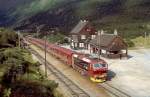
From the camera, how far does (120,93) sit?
164ft

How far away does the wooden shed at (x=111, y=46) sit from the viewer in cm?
8631

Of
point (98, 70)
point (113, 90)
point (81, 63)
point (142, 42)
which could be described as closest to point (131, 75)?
point (81, 63)

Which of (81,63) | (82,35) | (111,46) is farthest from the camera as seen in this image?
(82,35)

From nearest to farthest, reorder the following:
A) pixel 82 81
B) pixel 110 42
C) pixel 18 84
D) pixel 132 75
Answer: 1. pixel 18 84
2. pixel 82 81
3. pixel 132 75
4. pixel 110 42

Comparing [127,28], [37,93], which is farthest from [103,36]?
[127,28]

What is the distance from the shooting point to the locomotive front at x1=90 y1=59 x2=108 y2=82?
55.7m

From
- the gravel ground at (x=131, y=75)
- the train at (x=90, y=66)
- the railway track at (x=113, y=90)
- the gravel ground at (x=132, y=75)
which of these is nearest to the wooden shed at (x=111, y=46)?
the gravel ground at (x=131, y=75)

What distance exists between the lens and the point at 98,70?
55.7m

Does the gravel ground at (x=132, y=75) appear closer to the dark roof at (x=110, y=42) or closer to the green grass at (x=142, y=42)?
the dark roof at (x=110, y=42)

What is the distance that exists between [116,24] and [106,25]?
563 centimetres

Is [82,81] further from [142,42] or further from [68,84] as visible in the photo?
[142,42]

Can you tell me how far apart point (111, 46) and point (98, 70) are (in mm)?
31244

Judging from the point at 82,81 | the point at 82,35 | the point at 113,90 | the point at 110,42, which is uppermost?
the point at 82,35

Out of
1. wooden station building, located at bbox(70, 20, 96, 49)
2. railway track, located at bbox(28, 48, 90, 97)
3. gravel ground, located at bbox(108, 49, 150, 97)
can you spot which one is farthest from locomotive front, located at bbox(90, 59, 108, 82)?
wooden station building, located at bbox(70, 20, 96, 49)
